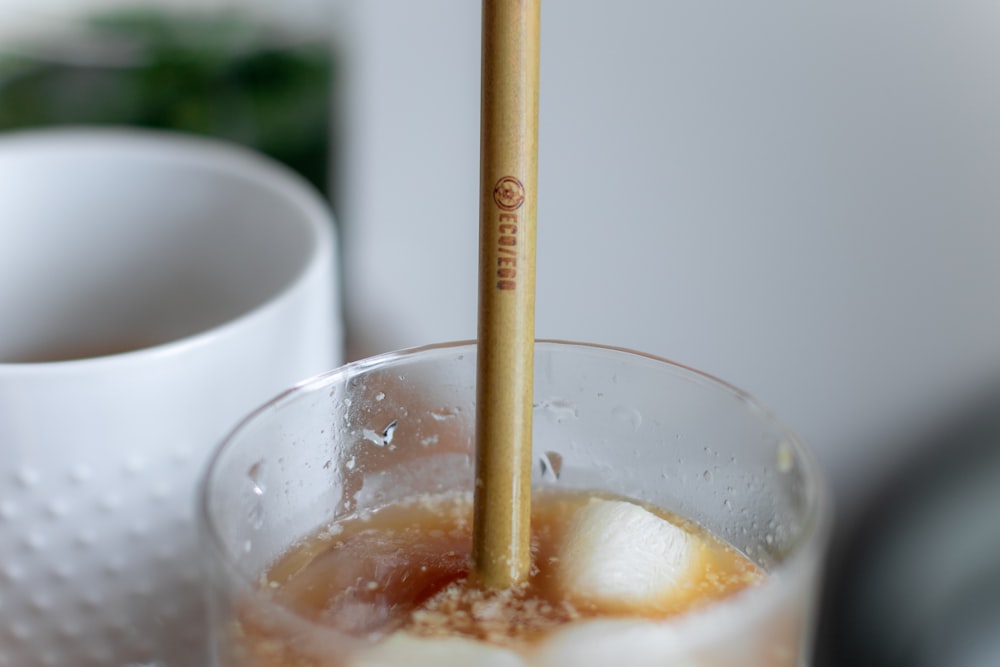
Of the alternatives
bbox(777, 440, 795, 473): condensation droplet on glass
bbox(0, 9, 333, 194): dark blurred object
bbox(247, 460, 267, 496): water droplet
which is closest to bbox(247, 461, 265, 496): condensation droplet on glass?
bbox(247, 460, 267, 496): water droplet

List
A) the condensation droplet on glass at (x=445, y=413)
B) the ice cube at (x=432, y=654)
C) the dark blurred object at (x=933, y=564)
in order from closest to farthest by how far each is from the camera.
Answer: the ice cube at (x=432, y=654) < the condensation droplet on glass at (x=445, y=413) < the dark blurred object at (x=933, y=564)

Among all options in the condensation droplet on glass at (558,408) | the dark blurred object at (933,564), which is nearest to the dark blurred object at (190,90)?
the dark blurred object at (933,564)

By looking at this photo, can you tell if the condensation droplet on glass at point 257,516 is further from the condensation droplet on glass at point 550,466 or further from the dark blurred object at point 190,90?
the dark blurred object at point 190,90

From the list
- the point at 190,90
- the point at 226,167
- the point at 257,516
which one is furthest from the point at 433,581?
the point at 190,90

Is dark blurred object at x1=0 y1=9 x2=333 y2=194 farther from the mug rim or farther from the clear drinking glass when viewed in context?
the clear drinking glass

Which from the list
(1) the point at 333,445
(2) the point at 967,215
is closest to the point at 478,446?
(1) the point at 333,445
